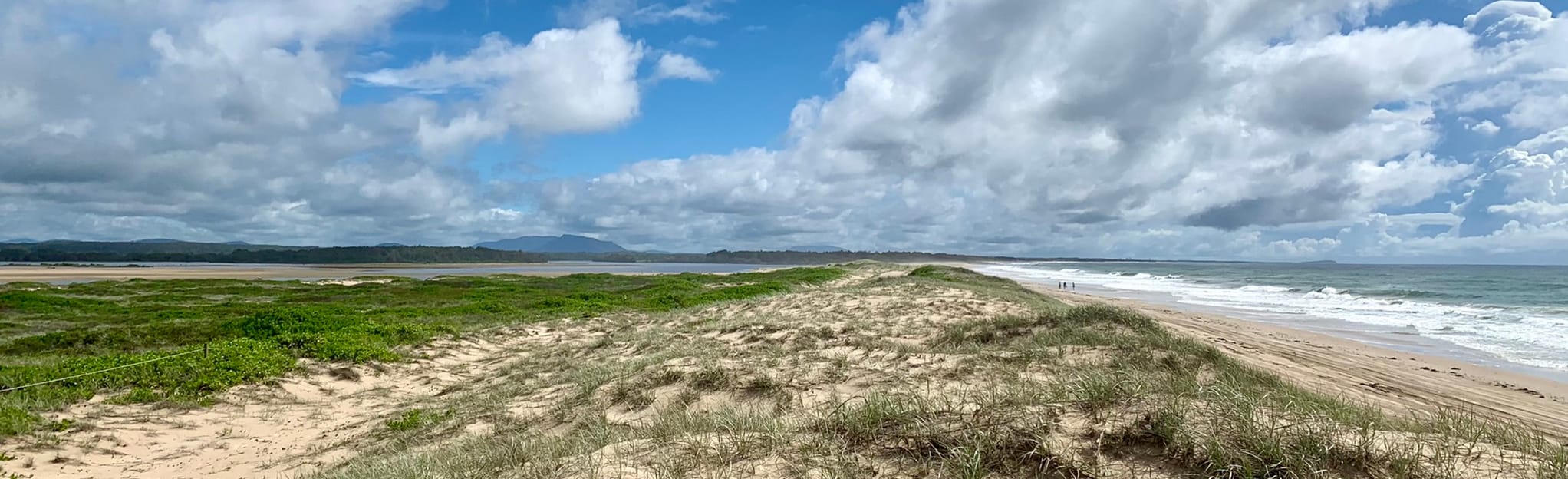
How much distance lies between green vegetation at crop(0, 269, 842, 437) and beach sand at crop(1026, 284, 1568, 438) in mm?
14937

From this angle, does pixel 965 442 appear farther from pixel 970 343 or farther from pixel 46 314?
pixel 46 314

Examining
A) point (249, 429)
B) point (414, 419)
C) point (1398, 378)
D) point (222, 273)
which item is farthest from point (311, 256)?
point (1398, 378)

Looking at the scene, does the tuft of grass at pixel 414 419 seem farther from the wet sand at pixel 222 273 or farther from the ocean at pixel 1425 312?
the wet sand at pixel 222 273

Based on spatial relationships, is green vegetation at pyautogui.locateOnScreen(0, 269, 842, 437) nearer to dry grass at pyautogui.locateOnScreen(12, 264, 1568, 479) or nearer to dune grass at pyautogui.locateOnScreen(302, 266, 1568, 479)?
dry grass at pyautogui.locateOnScreen(12, 264, 1568, 479)

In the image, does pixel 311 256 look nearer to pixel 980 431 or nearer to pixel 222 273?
pixel 222 273

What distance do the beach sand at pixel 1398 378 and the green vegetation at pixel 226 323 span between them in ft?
49.0

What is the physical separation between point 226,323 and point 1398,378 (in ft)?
85.9

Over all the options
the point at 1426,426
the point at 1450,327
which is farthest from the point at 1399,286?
the point at 1426,426

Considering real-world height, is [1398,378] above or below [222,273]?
below

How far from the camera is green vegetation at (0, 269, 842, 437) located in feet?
34.5

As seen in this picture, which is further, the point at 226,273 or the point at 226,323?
the point at 226,273

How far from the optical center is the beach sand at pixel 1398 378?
9.70m

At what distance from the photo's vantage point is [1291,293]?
142 feet

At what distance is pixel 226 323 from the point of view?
18734mm
